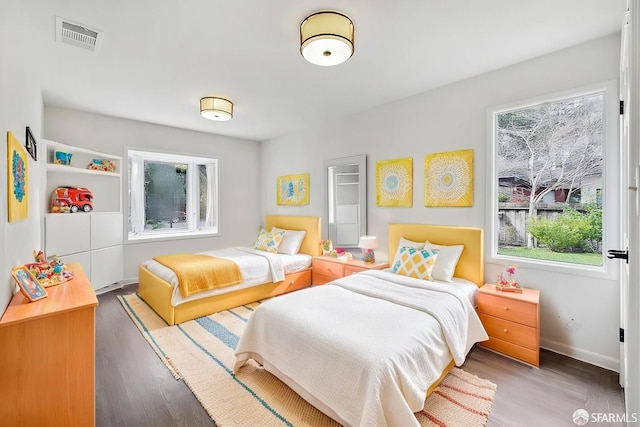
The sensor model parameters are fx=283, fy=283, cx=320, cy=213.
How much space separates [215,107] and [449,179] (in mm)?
2751

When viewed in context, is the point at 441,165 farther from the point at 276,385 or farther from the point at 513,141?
the point at 276,385

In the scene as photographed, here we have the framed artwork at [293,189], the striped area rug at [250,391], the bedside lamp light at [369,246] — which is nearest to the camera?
the striped area rug at [250,391]

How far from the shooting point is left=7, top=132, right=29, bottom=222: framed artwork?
1.52 meters

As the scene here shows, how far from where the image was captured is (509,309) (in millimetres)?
2365

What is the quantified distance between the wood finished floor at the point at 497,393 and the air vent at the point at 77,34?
8.32 ft

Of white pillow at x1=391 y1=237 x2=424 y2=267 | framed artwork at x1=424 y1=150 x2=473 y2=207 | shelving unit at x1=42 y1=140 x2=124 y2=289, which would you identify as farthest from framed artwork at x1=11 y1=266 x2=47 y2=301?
framed artwork at x1=424 y1=150 x2=473 y2=207

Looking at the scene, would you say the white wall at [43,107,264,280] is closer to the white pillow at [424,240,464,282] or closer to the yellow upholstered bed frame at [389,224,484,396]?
the yellow upholstered bed frame at [389,224,484,396]

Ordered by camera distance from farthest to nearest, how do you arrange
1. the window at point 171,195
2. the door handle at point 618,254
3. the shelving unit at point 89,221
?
1. the window at point 171,195
2. the shelving unit at point 89,221
3. the door handle at point 618,254

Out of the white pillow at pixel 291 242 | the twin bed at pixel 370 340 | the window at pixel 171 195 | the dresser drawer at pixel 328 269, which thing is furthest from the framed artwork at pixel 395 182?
the window at pixel 171 195

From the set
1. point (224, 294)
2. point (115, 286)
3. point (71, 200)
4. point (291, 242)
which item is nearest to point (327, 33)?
point (224, 294)

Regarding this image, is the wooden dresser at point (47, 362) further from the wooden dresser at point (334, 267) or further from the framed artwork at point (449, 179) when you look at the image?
the framed artwork at point (449, 179)

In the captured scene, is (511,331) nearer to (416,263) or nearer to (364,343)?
(416,263)

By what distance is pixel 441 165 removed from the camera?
312cm

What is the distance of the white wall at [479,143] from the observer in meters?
2.24
